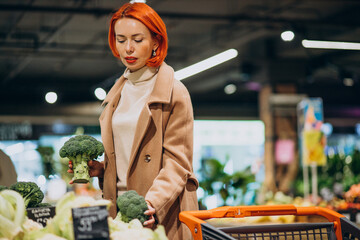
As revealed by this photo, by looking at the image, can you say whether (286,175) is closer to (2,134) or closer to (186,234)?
(2,134)

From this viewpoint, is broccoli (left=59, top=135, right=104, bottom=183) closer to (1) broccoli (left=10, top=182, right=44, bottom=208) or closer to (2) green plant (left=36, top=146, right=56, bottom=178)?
(1) broccoli (left=10, top=182, right=44, bottom=208)

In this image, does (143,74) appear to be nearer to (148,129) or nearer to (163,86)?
(163,86)

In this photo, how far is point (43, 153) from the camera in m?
6.71

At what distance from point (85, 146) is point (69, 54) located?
36.1 ft

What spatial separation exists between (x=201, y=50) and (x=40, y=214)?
11505mm

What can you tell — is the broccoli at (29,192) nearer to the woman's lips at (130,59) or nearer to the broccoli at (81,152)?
the broccoli at (81,152)

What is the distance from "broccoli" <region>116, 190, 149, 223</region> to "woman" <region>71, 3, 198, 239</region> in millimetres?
209

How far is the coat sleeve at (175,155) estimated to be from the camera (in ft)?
5.88

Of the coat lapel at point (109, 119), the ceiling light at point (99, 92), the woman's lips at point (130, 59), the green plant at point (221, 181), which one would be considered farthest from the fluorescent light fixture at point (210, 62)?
the woman's lips at point (130, 59)

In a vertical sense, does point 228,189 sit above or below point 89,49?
below

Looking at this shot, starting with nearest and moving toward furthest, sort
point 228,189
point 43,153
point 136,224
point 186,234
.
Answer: point 136,224, point 186,234, point 228,189, point 43,153

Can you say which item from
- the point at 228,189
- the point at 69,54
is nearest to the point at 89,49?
the point at 69,54

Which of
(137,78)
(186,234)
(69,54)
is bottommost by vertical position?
(186,234)

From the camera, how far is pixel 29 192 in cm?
174
